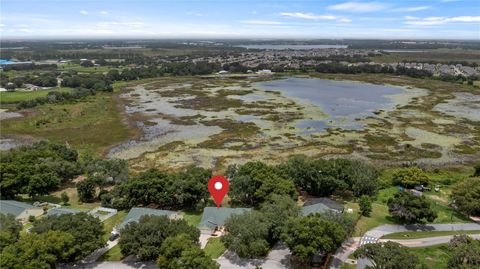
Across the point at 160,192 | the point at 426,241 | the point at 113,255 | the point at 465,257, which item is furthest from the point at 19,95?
the point at 465,257

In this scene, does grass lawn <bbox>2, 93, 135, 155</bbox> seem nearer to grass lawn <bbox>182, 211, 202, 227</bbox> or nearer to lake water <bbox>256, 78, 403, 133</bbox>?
grass lawn <bbox>182, 211, 202, 227</bbox>

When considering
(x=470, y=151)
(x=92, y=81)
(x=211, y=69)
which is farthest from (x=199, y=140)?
(x=211, y=69)

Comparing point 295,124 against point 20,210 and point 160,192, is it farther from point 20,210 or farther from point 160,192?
point 20,210

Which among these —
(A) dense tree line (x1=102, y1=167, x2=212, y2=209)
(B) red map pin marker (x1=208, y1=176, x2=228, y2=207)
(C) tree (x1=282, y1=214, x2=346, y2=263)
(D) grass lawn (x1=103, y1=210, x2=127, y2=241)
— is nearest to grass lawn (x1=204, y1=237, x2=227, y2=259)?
(C) tree (x1=282, y1=214, x2=346, y2=263)

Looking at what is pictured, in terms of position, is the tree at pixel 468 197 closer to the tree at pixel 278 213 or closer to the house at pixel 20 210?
the tree at pixel 278 213

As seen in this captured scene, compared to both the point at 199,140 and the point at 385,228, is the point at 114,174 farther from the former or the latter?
the point at 385,228

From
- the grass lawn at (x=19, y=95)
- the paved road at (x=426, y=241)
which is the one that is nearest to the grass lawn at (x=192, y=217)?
the paved road at (x=426, y=241)
